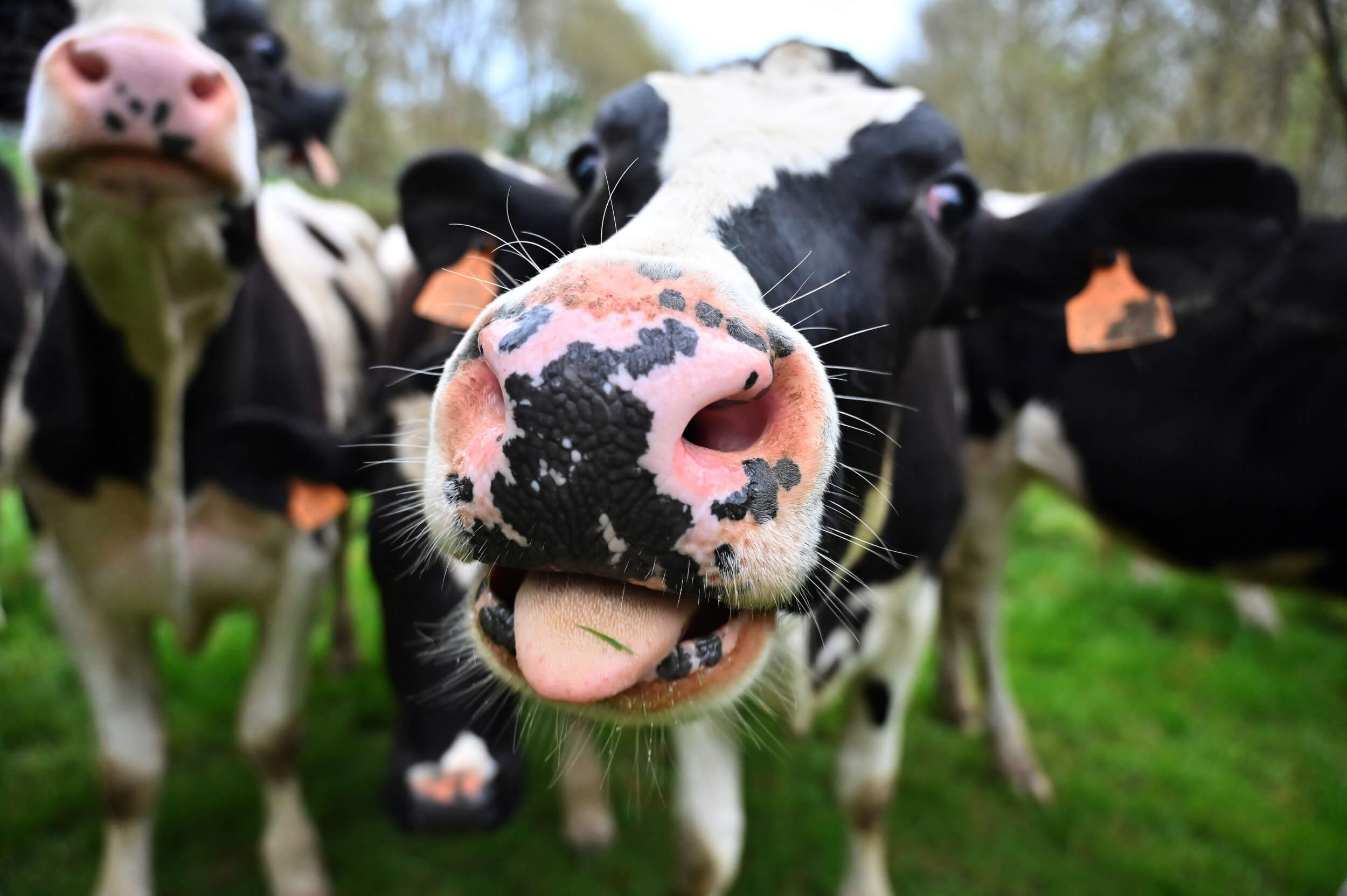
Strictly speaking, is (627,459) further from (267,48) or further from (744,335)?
(267,48)

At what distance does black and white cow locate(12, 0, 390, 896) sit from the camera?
1834mm

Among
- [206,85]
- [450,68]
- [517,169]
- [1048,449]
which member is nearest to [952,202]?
[206,85]

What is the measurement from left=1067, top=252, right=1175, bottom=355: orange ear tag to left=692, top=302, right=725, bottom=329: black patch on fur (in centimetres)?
140

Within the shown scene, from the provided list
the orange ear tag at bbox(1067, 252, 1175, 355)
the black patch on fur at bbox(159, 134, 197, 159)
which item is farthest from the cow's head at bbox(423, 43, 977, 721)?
the black patch on fur at bbox(159, 134, 197, 159)

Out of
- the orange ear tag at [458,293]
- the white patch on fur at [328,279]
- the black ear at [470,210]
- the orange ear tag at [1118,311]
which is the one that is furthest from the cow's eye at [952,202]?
the white patch on fur at [328,279]

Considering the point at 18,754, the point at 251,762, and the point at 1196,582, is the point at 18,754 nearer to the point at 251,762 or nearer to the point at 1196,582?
the point at 251,762

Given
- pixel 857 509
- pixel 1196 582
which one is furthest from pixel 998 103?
pixel 857 509

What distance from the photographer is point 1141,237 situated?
2.04m

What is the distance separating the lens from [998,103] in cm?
1209

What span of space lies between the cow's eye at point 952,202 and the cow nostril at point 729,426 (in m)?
0.94

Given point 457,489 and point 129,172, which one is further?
Result: point 129,172

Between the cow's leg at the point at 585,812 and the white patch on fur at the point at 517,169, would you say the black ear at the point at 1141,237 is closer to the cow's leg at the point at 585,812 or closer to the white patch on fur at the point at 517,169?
the white patch on fur at the point at 517,169

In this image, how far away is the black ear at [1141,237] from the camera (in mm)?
1934

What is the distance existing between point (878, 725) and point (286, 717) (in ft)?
6.10
